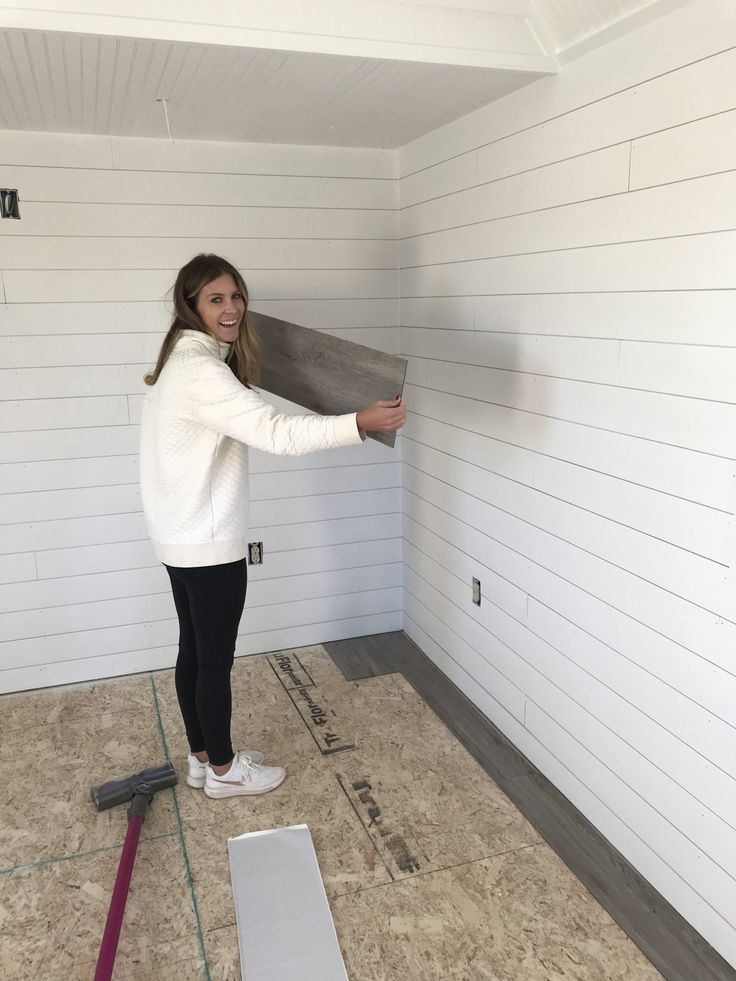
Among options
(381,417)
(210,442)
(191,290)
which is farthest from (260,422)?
(191,290)

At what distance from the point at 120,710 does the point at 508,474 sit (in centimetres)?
182

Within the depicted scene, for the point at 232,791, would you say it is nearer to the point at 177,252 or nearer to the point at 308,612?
the point at 308,612

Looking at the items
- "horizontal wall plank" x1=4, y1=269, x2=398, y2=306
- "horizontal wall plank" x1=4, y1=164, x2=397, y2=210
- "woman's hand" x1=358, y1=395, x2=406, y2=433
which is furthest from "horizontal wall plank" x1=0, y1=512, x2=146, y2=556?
"woman's hand" x1=358, y1=395, x2=406, y2=433

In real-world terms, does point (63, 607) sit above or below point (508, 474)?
below

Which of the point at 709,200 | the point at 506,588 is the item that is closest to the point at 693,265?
the point at 709,200

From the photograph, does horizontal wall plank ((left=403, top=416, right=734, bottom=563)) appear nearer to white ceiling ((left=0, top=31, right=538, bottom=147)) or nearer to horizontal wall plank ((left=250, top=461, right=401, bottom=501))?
horizontal wall plank ((left=250, top=461, right=401, bottom=501))

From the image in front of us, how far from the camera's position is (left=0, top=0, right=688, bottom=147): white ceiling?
6.76ft

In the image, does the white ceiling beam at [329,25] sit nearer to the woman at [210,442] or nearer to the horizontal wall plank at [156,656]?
the woman at [210,442]

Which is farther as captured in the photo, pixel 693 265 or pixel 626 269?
pixel 626 269

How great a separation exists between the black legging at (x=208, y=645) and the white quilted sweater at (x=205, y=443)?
7cm

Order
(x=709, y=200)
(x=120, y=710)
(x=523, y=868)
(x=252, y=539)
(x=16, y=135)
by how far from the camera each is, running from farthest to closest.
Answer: (x=252, y=539)
(x=120, y=710)
(x=16, y=135)
(x=523, y=868)
(x=709, y=200)

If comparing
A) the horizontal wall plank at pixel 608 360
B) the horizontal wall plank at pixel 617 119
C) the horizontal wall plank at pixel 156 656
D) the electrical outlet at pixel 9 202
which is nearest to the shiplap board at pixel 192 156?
the electrical outlet at pixel 9 202

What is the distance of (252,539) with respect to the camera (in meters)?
3.56

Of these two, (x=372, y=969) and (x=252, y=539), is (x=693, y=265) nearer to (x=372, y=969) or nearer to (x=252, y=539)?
(x=372, y=969)
